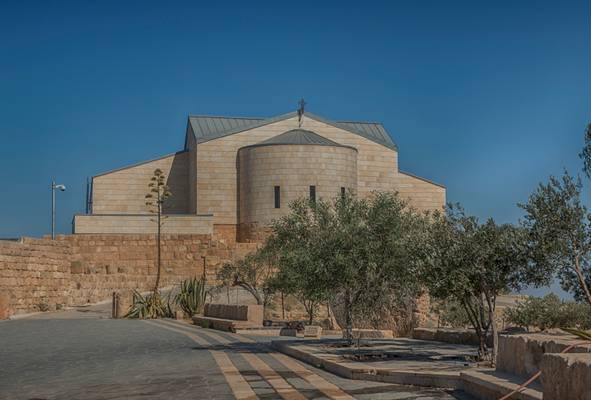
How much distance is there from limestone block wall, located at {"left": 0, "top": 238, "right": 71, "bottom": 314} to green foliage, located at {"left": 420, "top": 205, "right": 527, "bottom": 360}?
25202 millimetres

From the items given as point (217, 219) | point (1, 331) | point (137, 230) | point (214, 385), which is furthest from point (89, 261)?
point (214, 385)

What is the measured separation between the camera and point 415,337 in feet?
69.7

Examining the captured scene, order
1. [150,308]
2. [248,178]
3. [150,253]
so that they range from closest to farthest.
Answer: [150,308] → [150,253] → [248,178]

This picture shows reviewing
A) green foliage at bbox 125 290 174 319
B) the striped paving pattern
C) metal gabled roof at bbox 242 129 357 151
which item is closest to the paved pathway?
the striped paving pattern

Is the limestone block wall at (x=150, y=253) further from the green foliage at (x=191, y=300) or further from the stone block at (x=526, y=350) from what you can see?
the stone block at (x=526, y=350)

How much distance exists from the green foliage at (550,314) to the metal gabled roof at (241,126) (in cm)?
3447

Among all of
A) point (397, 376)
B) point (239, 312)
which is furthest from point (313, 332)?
point (397, 376)

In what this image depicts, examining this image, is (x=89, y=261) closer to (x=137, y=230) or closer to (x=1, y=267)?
(x=137, y=230)

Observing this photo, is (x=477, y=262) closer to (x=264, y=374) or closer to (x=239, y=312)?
(x=264, y=374)

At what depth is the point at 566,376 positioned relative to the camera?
7.08 metres

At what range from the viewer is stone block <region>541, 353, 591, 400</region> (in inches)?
267

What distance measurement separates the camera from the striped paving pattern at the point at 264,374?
10328 mm

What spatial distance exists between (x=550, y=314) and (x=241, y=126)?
4033cm

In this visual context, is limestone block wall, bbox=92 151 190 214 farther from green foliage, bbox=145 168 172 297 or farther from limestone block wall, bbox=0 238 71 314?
limestone block wall, bbox=0 238 71 314
